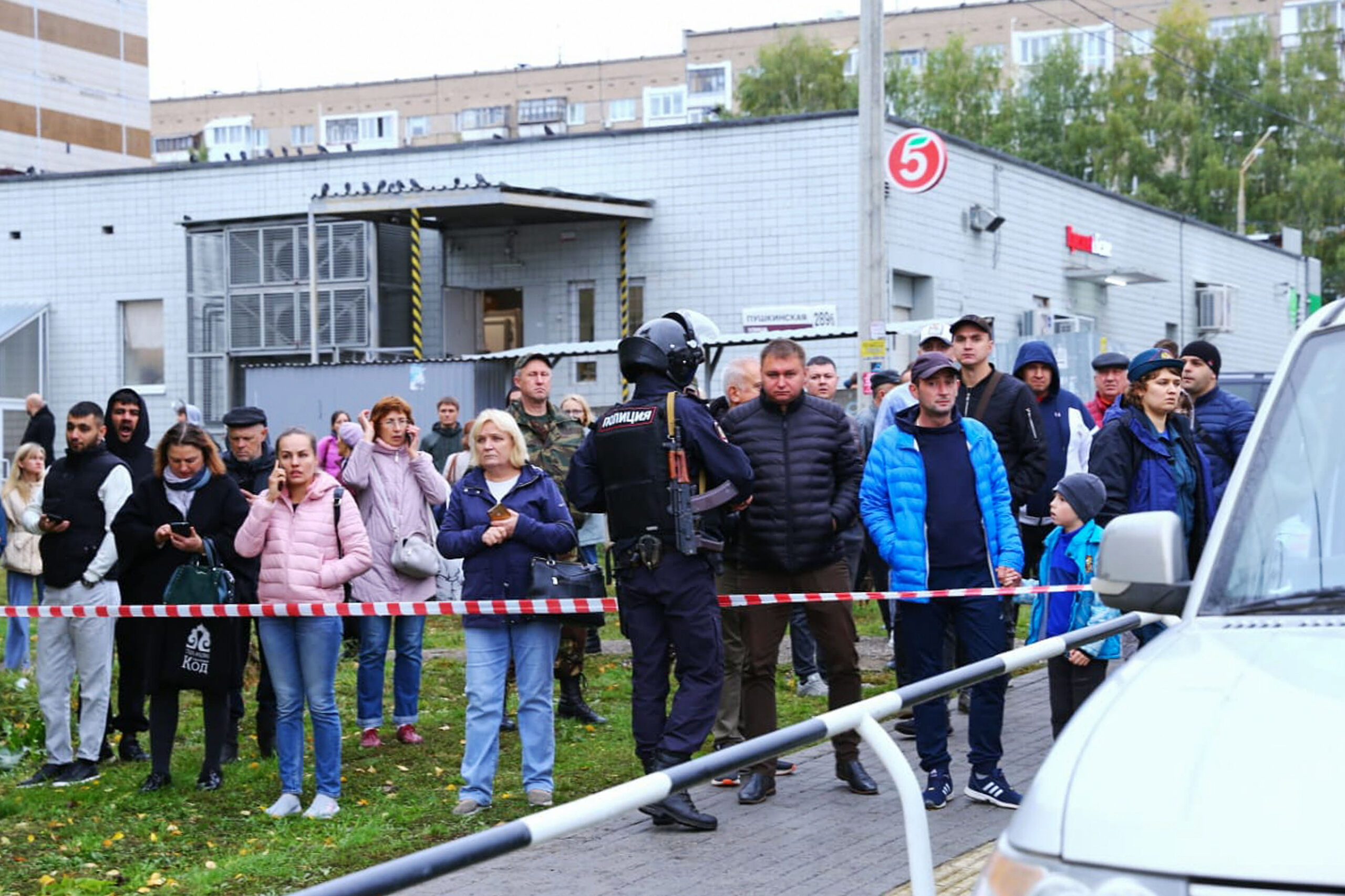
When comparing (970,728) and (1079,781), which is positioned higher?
(1079,781)

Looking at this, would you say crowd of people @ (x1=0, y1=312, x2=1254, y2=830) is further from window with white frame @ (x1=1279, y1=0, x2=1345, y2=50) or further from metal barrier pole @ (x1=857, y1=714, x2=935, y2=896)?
window with white frame @ (x1=1279, y1=0, x2=1345, y2=50)

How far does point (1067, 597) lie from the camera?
A: 25.8ft

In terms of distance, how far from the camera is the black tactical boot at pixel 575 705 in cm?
1046

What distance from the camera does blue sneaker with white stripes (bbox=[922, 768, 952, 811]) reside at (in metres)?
7.79

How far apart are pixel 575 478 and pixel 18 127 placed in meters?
53.6

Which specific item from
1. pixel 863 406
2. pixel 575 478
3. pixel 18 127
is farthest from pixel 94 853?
pixel 18 127

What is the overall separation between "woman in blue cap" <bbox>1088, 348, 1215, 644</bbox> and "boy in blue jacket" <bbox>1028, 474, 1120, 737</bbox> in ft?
0.49

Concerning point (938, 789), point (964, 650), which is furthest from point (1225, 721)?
point (964, 650)

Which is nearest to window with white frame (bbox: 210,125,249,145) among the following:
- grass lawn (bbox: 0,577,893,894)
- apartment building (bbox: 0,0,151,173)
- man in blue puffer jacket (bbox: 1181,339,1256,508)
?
apartment building (bbox: 0,0,151,173)

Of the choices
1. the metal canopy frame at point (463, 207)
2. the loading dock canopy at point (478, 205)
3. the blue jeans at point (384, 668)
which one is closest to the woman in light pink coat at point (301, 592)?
the blue jeans at point (384, 668)

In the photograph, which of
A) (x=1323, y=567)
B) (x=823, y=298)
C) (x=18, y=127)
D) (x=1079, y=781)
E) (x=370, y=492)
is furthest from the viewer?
(x=18, y=127)

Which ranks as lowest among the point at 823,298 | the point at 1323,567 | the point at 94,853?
the point at 94,853

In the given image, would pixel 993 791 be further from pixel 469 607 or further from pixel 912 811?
pixel 912 811

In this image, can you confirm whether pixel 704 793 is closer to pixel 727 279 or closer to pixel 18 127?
pixel 727 279
